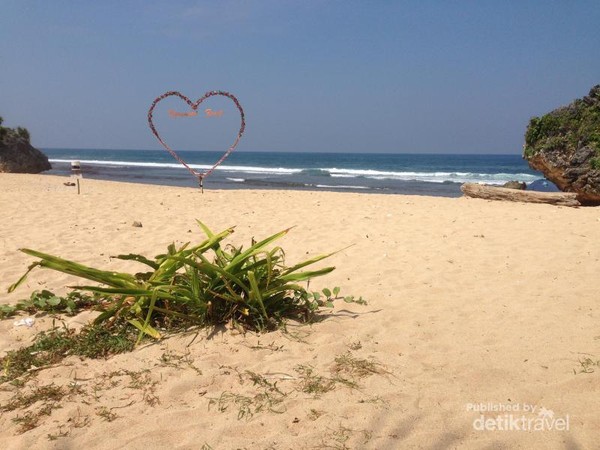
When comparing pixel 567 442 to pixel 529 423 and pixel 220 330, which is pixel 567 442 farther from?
pixel 220 330

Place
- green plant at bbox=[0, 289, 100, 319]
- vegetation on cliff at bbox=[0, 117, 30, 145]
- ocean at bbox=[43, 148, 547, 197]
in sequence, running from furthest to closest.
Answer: ocean at bbox=[43, 148, 547, 197]
vegetation on cliff at bbox=[0, 117, 30, 145]
green plant at bbox=[0, 289, 100, 319]

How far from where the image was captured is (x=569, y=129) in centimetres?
1149

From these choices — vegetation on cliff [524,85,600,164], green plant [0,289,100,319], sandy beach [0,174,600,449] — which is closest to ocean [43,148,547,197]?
vegetation on cliff [524,85,600,164]

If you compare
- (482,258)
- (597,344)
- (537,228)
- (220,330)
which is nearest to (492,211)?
(537,228)

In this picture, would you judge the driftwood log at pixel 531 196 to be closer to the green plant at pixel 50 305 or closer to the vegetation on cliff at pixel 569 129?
the vegetation on cliff at pixel 569 129

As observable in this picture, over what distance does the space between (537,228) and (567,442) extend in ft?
17.6

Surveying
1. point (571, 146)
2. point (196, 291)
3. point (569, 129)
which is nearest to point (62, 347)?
point (196, 291)

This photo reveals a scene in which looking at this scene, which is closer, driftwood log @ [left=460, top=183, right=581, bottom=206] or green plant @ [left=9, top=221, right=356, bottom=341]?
green plant @ [left=9, top=221, right=356, bottom=341]

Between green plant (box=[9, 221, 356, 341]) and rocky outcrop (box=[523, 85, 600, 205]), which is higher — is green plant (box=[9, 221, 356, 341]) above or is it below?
below

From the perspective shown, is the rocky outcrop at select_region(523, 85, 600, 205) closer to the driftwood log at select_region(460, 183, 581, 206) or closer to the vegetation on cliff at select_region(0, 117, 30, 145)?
the driftwood log at select_region(460, 183, 581, 206)

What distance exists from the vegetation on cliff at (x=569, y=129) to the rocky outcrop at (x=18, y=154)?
64.0 feet

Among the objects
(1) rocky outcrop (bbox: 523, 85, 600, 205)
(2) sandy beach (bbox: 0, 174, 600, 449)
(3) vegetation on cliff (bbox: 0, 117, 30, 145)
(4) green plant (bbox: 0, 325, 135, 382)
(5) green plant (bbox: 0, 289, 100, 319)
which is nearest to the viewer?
(2) sandy beach (bbox: 0, 174, 600, 449)

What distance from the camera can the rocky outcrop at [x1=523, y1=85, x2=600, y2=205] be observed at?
423 inches

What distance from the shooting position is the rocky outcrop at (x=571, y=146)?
10.7 meters
